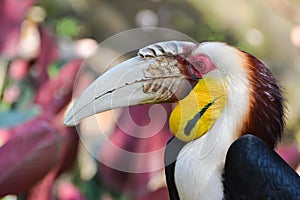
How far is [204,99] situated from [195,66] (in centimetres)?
→ 5

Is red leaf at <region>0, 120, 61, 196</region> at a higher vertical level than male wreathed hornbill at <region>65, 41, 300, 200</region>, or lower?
lower

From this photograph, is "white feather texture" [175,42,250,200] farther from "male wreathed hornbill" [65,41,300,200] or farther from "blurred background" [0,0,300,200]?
"blurred background" [0,0,300,200]

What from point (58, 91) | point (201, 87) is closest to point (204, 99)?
point (201, 87)

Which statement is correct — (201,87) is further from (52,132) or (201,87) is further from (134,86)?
(52,132)

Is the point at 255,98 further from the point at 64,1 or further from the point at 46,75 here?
the point at 64,1

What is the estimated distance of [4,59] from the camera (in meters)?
1.65

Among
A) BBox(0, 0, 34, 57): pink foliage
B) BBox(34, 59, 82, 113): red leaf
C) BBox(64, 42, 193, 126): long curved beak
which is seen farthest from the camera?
BBox(0, 0, 34, 57): pink foliage

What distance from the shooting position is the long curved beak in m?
1.25

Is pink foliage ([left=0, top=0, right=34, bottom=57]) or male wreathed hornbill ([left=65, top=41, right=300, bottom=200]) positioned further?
pink foliage ([left=0, top=0, right=34, bottom=57])

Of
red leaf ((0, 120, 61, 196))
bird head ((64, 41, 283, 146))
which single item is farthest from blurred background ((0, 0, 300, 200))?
bird head ((64, 41, 283, 146))

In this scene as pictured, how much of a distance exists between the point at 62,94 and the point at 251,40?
1558 millimetres

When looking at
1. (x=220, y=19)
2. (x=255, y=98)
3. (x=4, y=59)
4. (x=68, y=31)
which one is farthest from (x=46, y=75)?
(x=68, y=31)

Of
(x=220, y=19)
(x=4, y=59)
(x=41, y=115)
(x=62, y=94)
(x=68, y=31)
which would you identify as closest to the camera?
(x=41, y=115)

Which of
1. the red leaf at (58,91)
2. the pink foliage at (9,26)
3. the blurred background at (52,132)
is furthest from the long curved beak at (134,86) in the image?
the pink foliage at (9,26)
